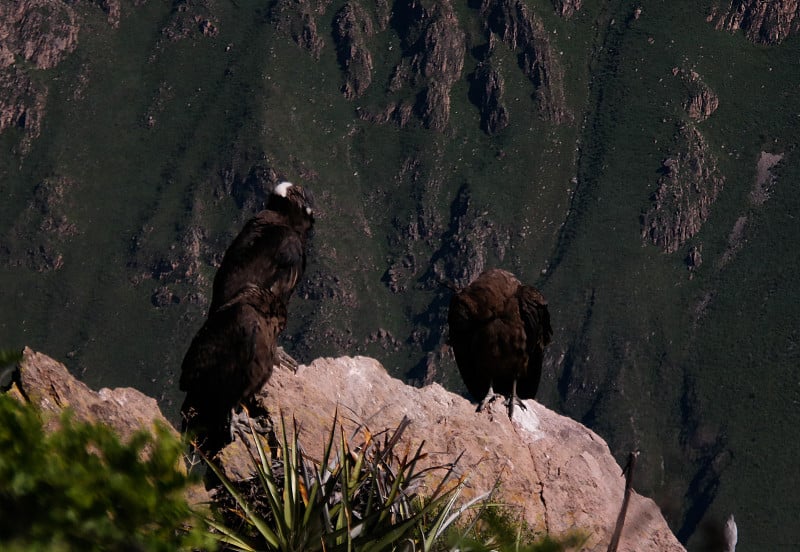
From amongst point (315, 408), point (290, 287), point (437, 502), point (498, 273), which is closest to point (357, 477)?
point (437, 502)

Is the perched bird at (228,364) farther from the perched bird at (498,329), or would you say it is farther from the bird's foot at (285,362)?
the perched bird at (498,329)

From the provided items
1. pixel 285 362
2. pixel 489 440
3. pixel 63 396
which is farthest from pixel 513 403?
pixel 63 396

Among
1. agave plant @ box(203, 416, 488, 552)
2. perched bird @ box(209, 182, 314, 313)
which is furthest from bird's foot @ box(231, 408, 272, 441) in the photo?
agave plant @ box(203, 416, 488, 552)

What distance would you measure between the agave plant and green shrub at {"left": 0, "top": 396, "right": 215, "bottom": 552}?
351cm

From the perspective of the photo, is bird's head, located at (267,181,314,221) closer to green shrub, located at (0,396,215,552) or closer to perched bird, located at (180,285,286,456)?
perched bird, located at (180,285,286,456)

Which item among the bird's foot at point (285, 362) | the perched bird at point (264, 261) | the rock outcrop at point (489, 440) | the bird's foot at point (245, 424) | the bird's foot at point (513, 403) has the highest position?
the perched bird at point (264, 261)

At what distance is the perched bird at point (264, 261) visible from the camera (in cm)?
1288

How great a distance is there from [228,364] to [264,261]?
1.69 metres

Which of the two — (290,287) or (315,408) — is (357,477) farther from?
(290,287)

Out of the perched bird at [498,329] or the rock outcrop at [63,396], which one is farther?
the perched bird at [498,329]

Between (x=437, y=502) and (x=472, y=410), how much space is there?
5.59 meters

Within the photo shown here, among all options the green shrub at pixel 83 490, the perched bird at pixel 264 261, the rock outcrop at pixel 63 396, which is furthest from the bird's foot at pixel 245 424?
the green shrub at pixel 83 490

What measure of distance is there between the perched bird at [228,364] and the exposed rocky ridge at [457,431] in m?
0.36

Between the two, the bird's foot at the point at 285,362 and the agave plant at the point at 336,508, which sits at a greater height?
the agave plant at the point at 336,508
